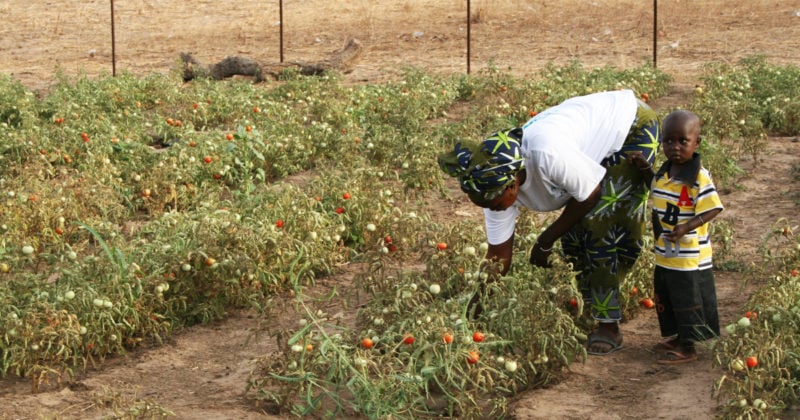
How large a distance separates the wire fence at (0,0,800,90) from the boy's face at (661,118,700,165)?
6428 millimetres

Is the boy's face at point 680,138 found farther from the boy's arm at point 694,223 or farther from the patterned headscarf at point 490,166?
the patterned headscarf at point 490,166

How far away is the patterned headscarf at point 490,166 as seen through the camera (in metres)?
3.75

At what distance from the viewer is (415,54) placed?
12.4 metres

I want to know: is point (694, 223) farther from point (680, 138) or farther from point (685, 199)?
point (680, 138)

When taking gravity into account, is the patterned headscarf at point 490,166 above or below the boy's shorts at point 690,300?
above

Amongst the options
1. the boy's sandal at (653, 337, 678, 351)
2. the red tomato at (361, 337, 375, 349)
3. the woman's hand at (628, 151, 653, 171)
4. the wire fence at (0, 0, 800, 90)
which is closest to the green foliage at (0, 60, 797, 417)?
the red tomato at (361, 337, 375, 349)

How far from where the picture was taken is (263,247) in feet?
17.1

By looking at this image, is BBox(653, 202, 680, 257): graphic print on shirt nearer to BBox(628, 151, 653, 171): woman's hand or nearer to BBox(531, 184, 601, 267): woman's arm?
BBox(628, 151, 653, 171): woman's hand

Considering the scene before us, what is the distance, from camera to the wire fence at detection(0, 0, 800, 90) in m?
11.8

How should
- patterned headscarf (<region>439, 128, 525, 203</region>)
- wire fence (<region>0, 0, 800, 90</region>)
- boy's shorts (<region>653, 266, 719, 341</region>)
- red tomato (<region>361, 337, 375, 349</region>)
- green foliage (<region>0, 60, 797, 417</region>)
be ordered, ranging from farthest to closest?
wire fence (<region>0, 0, 800, 90</region>)
boy's shorts (<region>653, 266, 719, 341</region>)
green foliage (<region>0, 60, 797, 417</region>)
red tomato (<region>361, 337, 375, 349</region>)
patterned headscarf (<region>439, 128, 525, 203</region>)

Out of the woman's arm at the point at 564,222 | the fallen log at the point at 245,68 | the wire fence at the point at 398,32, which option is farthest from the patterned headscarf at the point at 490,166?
the wire fence at the point at 398,32

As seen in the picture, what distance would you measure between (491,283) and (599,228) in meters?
0.46

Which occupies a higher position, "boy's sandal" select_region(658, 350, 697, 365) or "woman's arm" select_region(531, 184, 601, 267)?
"woman's arm" select_region(531, 184, 601, 267)

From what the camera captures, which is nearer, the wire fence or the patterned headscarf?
the patterned headscarf
